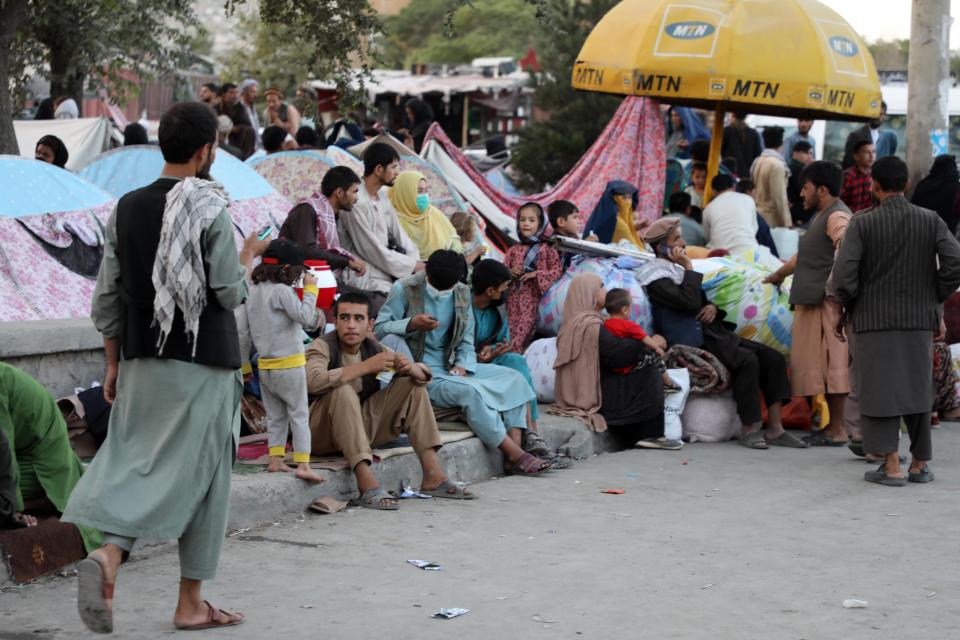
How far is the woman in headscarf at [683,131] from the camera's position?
17.2m

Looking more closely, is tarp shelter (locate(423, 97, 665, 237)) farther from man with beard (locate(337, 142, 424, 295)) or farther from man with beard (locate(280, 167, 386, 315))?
man with beard (locate(280, 167, 386, 315))

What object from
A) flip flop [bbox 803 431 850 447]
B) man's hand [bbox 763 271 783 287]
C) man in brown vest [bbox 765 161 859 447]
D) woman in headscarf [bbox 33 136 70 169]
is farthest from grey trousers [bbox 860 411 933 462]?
woman in headscarf [bbox 33 136 70 169]

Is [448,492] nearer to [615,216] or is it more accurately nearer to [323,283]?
[323,283]

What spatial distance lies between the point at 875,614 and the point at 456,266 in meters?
3.57

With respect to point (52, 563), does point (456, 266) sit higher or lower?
higher

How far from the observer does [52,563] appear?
541 cm

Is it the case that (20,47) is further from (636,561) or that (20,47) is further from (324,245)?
(636,561)

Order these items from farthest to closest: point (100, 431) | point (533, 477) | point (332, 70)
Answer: point (332, 70) < point (533, 477) < point (100, 431)

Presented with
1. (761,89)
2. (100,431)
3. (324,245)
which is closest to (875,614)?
(100,431)

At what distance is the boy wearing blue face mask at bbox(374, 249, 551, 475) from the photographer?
7.98 m

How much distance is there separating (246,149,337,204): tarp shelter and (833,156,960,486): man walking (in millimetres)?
4804

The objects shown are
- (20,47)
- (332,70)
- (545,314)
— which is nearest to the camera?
(545,314)

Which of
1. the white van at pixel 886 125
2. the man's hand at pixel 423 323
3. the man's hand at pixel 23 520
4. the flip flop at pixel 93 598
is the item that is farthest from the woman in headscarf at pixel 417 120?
the flip flop at pixel 93 598

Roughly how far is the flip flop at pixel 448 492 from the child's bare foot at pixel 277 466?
85 centimetres
